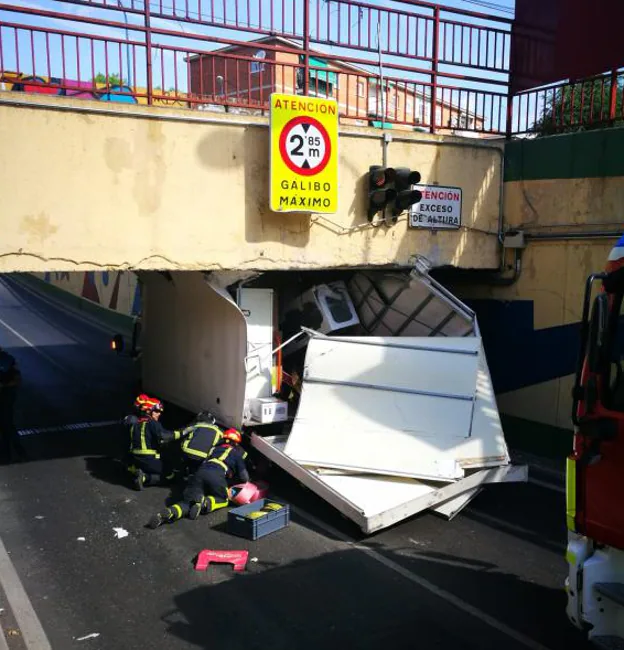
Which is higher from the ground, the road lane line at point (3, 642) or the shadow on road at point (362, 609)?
the road lane line at point (3, 642)

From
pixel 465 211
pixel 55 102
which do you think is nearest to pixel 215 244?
pixel 55 102

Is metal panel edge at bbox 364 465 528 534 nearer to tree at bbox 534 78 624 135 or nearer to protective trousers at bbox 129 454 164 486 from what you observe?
protective trousers at bbox 129 454 164 486

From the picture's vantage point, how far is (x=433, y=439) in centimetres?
789

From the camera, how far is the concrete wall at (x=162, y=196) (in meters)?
7.22

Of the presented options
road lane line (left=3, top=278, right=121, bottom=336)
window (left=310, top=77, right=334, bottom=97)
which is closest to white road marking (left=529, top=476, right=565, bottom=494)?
window (left=310, top=77, right=334, bottom=97)

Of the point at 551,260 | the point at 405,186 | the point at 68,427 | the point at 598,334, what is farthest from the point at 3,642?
the point at 551,260

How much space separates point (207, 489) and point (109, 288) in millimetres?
18003

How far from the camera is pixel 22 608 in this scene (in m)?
5.51

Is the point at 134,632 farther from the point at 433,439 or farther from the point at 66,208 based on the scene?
the point at 66,208

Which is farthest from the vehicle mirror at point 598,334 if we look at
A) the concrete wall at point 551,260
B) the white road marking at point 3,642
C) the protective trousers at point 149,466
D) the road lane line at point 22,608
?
the protective trousers at point 149,466

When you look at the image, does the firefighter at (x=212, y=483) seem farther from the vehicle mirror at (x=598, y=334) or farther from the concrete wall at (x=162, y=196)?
the vehicle mirror at (x=598, y=334)

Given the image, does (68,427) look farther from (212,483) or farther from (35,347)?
(35,347)

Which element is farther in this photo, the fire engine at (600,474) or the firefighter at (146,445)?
the firefighter at (146,445)

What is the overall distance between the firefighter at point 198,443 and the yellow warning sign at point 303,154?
2924 mm
